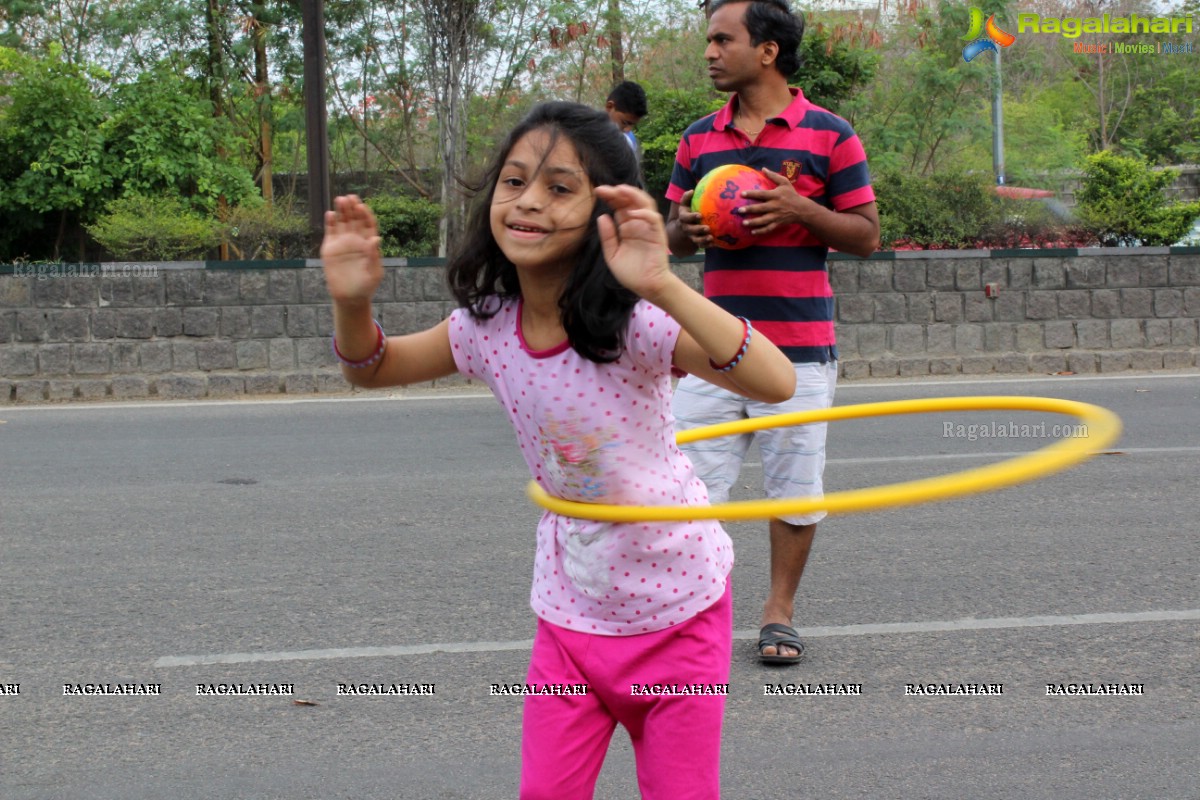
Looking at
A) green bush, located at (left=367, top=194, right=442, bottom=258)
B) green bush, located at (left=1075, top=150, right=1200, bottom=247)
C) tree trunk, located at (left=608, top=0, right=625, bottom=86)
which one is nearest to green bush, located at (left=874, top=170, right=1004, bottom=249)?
green bush, located at (left=1075, top=150, right=1200, bottom=247)

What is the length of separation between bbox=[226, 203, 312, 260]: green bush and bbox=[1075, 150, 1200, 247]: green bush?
26.6 ft

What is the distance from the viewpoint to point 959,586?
5.26m

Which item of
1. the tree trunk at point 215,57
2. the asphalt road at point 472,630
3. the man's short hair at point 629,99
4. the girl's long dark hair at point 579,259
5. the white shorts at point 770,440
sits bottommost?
the asphalt road at point 472,630

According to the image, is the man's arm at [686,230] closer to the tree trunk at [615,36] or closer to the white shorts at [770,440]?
the white shorts at [770,440]

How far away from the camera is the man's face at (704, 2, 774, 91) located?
13.7 feet

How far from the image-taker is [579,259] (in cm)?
236

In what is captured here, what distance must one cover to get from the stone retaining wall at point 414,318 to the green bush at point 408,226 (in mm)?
1497

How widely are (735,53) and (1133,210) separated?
10533mm

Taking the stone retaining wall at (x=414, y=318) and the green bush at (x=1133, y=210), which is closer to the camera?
the stone retaining wall at (x=414, y=318)

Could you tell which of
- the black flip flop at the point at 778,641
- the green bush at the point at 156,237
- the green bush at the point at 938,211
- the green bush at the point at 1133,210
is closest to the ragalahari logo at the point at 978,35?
the green bush at the point at 1133,210

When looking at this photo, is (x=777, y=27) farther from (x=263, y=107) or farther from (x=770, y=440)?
(x=263, y=107)

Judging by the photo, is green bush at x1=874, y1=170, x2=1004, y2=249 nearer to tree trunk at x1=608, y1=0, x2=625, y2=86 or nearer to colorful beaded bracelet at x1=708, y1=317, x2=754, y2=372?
tree trunk at x1=608, y1=0, x2=625, y2=86

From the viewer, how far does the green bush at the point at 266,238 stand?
43.5 ft

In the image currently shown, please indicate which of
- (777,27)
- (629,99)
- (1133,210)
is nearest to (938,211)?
(1133,210)
